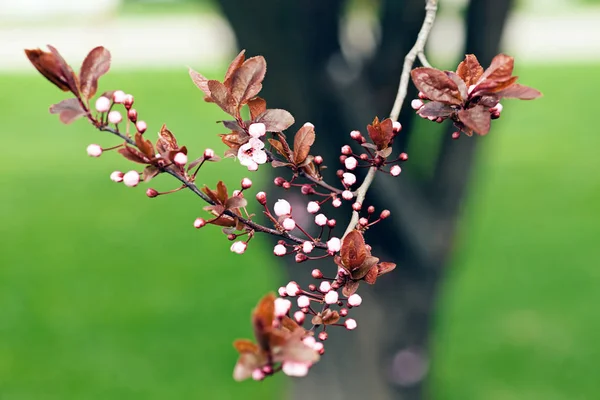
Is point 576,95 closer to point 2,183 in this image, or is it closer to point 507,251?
point 507,251

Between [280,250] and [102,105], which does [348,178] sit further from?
[102,105]

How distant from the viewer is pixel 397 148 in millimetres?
4059

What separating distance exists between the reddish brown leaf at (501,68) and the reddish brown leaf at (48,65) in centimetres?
71

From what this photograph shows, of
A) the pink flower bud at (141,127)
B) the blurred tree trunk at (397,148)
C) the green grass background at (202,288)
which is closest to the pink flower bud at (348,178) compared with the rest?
the pink flower bud at (141,127)

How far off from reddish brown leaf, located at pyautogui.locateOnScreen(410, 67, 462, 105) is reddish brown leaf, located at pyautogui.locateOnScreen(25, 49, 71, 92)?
58cm

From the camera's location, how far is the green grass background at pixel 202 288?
6.25 meters

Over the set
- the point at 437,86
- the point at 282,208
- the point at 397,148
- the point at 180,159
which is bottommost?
the point at 397,148

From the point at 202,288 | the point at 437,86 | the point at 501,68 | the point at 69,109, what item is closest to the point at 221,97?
the point at 69,109

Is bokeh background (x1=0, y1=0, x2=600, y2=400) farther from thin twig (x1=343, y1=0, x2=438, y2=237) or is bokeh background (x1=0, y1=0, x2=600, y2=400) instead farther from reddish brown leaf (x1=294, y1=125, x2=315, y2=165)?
reddish brown leaf (x1=294, y1=125, x2=315, y2=165)

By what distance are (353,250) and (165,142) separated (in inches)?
15.1

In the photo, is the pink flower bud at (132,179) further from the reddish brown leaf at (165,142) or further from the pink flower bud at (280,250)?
the pink flower bud at (280,250)

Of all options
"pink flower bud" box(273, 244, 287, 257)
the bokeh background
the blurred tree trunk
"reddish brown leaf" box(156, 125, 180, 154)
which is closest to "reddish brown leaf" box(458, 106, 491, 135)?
"pink flower bud" box(273, 244, 287, 257)

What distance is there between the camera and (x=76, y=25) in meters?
29.9

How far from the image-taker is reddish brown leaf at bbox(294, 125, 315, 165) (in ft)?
4.48
